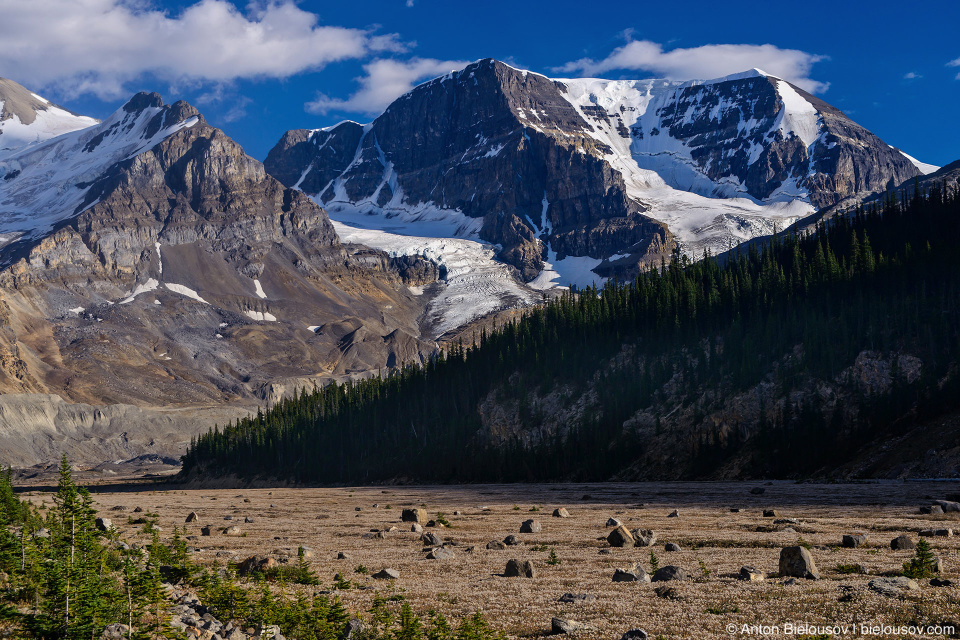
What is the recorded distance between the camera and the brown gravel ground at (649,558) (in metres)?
19.9

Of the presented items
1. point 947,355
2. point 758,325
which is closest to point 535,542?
point 947,355

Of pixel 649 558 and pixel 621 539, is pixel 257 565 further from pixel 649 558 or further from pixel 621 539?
pixel 621 539

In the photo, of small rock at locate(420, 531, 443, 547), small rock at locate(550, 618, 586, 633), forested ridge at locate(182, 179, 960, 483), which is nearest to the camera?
small rock at locate(550, 618, 586, 633)

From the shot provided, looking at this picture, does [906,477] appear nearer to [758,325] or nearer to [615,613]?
[758,325]

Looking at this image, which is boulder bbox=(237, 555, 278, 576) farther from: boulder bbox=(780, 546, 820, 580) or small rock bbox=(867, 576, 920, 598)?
small rock bbox=(867, 576, 920, 598)

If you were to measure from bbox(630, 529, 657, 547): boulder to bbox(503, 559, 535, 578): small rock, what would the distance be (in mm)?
8392

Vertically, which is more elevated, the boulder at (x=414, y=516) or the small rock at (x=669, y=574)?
the small rock at (x=669, y=574)

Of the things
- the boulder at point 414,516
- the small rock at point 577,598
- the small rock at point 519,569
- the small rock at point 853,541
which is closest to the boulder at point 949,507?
the small rock at point 853,541

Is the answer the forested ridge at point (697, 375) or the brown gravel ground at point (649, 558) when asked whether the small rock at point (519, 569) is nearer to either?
the brown gravel ground at point (649, 558)

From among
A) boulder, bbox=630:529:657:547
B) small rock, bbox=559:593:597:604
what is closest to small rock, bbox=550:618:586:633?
small rock, bbox=559:593:597:604

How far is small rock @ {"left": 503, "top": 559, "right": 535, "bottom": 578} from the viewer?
90.4 ft

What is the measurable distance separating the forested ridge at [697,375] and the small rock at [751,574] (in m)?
65.1

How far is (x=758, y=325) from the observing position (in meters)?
114

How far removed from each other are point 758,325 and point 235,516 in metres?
80.3
